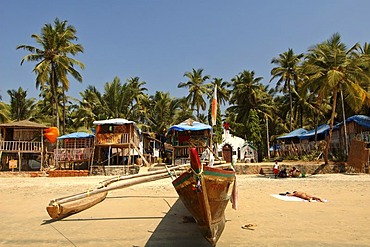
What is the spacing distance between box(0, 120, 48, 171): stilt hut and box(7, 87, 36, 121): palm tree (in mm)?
10043

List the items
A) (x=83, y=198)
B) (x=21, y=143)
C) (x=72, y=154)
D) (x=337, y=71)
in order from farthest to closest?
(x=21, y=143) → (x=72, y=154) → (x=337, y=71) → (x=83, y=198)

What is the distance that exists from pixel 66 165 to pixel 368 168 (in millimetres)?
22693

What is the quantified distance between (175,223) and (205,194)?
8.74 feet

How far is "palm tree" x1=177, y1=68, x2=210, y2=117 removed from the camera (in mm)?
36447

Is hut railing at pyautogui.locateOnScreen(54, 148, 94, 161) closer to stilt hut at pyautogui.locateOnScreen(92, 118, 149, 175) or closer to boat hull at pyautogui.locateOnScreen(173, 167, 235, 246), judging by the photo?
stilt hut at pyautogui.locateOnScreen(92, 118, 149, 175)

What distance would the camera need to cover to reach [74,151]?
23562 millimetres

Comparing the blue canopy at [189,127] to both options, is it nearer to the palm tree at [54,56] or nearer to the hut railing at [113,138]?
the hut railing at [113,138]

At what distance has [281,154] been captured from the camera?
28.2 metres

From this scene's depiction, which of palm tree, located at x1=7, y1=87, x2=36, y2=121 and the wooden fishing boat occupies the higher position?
palm tree, located at x1=7, y1=87, x2=36, y2=121

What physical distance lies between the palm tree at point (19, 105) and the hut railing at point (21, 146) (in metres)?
12.1

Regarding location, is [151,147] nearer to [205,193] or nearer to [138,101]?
[138,101]

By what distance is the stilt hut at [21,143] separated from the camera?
918 inches

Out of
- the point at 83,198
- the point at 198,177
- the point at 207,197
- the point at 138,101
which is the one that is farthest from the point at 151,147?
the point at 198,177

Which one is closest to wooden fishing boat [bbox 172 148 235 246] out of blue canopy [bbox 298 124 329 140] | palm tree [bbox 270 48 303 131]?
blue canopy [bbox 298 124 329 140]
